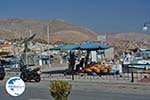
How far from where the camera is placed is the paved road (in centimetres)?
1686

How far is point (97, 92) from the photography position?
1917cm

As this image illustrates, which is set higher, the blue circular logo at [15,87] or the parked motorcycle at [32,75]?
the blue circular logo at [15,87]

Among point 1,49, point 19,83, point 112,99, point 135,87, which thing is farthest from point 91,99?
point 1,49

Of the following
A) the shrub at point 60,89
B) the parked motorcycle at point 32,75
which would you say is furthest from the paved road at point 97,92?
the shrub at point 60,89

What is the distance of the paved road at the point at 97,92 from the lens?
16.9 m

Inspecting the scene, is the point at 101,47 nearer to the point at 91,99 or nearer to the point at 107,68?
the point at 107,68

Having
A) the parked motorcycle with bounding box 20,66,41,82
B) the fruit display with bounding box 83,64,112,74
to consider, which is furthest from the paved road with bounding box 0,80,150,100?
the fruit display with bounding box 83,64,112,74

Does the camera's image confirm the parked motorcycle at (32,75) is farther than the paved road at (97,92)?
Yes

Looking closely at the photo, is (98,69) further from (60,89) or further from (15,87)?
(15,87)

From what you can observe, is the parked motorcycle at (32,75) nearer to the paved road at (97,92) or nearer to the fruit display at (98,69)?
the paved road at (97,92)

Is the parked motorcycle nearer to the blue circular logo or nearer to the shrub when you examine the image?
the shrub

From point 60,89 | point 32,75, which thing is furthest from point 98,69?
point 60,89

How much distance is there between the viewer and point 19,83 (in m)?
7.54

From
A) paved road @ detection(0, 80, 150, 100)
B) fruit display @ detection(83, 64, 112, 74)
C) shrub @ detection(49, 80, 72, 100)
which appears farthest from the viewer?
fruit display @ detection(83, 64, 112, 74)
